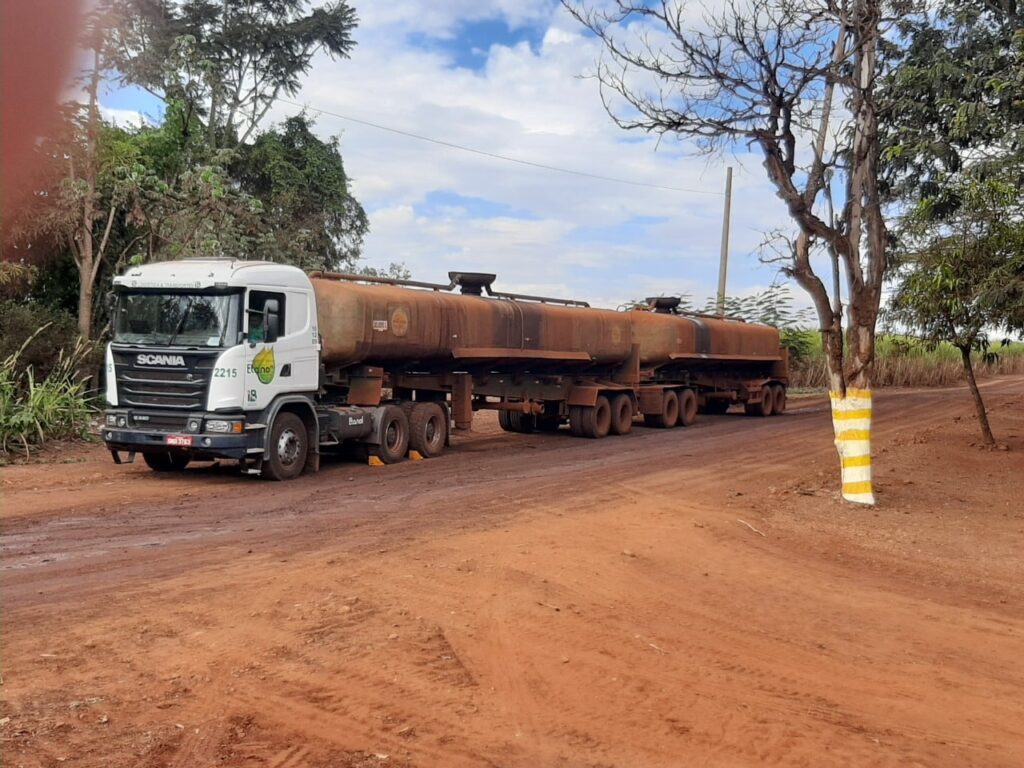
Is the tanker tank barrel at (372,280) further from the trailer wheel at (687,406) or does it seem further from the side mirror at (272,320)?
the trailer wheel at (687,406)

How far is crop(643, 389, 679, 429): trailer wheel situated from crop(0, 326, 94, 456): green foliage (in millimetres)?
13033

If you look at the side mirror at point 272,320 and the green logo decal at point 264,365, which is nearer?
the green logo decal at point 264,365

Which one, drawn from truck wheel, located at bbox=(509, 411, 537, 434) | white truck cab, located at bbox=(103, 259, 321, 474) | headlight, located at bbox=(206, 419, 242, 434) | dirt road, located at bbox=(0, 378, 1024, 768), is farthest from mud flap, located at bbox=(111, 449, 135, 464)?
truck wheel, located at bbox=(509, 411, 537, 434)

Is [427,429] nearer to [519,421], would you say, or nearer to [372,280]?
[372,280]

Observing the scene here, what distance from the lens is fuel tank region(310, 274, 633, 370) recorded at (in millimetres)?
14516

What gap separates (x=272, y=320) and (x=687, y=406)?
14361mm

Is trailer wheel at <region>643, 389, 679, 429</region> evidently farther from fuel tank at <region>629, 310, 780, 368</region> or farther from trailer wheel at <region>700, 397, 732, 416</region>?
trailer wheel at <region>700, 397, 732, 416</region>

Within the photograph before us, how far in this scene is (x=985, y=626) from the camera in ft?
22.4

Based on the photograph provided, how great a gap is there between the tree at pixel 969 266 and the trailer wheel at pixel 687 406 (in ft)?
29.3

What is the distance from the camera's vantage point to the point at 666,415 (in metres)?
23.6

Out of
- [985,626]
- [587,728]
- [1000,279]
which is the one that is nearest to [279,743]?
[587,728]

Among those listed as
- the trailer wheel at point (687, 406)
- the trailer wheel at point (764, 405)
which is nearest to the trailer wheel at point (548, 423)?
the trailer wheel at point (687, 406)

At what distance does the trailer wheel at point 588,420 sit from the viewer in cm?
2048

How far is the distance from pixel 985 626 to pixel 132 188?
17708 mm
